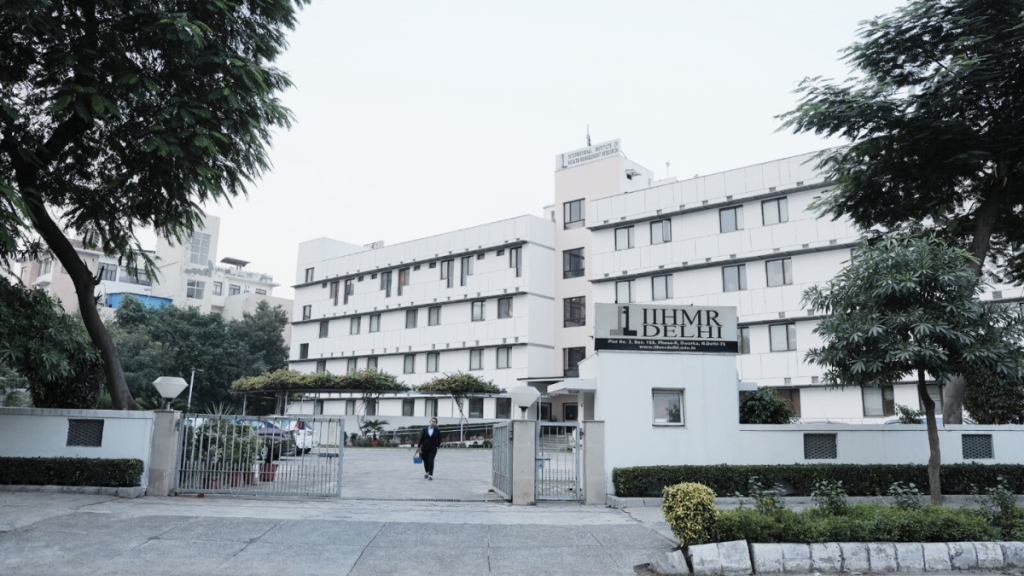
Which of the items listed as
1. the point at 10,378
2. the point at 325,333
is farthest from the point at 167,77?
the point at 325,333

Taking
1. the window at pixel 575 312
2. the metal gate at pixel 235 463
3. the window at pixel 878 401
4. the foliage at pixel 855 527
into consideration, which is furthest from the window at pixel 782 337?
the foliage at pixel 855 527

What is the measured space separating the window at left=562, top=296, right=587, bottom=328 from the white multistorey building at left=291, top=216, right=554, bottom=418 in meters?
1.01

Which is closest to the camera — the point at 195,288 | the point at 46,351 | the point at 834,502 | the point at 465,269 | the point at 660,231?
the point at 834,502

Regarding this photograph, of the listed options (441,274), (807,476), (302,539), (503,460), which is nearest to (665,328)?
(807,476)

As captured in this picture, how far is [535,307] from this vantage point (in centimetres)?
4600

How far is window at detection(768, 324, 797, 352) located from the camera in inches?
1394

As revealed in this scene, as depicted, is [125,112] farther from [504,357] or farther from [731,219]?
[504,357]

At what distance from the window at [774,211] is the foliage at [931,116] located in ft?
51.7

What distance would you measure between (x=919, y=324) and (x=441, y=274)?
127 ft

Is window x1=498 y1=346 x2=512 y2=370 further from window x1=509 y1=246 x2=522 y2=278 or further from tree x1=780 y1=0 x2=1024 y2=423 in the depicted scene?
tree x1=780 y1=0 x2=1024 y2=423

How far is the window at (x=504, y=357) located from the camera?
4650 centimetres

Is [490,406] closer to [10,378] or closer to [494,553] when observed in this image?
[10,378]

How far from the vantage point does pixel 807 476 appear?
16.1 m

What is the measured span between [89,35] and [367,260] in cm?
4076
